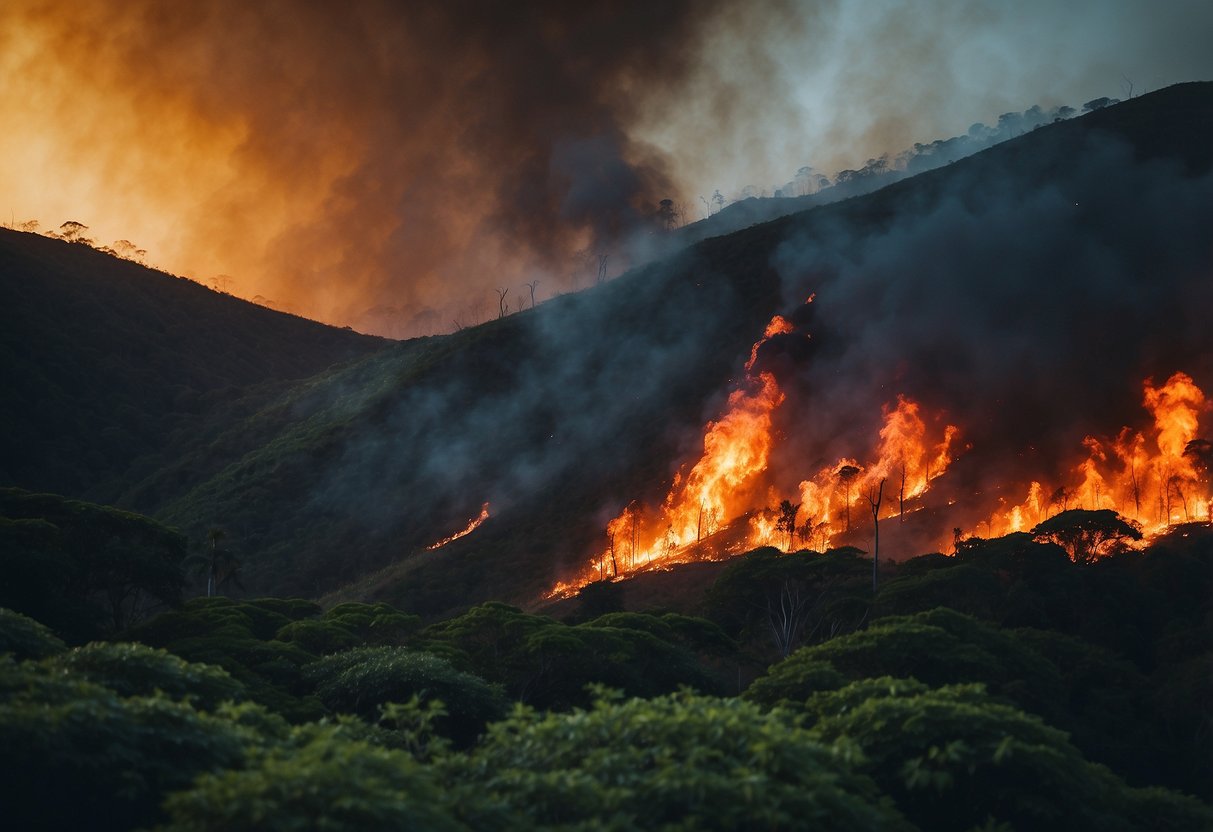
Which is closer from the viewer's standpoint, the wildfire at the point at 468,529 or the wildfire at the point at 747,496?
the wildfire at the point at 747,496

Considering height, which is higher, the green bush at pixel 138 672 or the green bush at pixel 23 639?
the green bush at pixel 23 639

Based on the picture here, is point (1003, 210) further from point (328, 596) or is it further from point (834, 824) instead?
point (834, 824)

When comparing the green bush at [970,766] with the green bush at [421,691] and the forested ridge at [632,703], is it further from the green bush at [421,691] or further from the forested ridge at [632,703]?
the green bush at [421,691]

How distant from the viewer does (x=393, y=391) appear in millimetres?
156875

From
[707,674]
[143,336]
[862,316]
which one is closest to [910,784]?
[707,674]

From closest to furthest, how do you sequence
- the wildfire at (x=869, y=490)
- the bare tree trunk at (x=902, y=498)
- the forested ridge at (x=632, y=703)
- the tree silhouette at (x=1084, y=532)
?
1. the forested ridge at (x=632, y=703)
2. the tree silhouette at (x=1084, y=532)
3. the wildfire at (x=869, y=490)
4. the bare tree trunk at (x=902, y=498)

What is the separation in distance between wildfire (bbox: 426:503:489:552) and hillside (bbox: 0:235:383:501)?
51.5m

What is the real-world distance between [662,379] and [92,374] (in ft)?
281

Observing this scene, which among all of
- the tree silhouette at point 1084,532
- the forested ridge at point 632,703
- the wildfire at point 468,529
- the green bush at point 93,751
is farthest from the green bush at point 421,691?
the wildfire at point 468,529

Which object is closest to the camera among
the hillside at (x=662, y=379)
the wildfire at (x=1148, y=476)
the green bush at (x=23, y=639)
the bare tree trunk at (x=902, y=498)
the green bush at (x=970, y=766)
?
the green bush at (x=970, y=766)

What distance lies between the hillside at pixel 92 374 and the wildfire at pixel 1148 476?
112684mm

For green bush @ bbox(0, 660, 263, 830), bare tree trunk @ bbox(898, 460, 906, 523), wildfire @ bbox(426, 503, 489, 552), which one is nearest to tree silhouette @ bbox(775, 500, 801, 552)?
bare tree trunk @ bbox(898, 460, 906, 523)

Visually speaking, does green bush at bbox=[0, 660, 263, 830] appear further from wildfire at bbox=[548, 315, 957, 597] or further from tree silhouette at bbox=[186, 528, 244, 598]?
wildfire at bbox=[548, 315, 957, 597]

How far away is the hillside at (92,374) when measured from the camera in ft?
491
